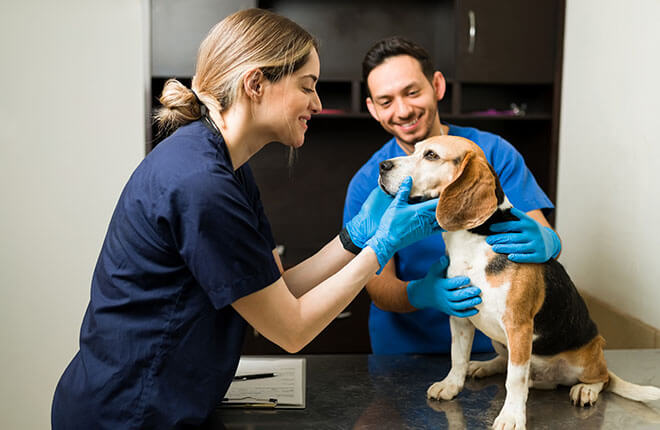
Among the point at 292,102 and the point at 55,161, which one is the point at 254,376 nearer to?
the point at 292,102

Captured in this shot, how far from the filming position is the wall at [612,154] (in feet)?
6.18

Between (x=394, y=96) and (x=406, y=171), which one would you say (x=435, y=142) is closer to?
(x=406, y=171)

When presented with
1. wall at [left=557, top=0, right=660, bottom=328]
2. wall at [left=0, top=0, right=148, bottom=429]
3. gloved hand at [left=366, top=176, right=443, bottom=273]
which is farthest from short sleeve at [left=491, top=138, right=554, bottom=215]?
wall at [left=0, top=0, right=148, bottom=429]

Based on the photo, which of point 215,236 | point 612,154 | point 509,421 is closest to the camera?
point 215,236

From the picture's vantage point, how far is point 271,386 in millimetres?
1354

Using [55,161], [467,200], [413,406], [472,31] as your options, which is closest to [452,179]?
[467,200]

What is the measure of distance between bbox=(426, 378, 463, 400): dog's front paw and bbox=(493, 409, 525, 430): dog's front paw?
16 cm

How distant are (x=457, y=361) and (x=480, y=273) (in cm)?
24

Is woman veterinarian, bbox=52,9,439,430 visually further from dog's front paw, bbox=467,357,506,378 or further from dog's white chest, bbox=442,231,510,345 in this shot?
dog's front paw, bbox=467,357,506,378

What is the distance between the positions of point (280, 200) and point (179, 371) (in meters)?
2.18

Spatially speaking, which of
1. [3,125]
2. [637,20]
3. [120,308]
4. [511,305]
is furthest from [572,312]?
[3,125]

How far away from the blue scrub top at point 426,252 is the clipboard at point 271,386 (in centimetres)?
50

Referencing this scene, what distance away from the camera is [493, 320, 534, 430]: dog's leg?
3.70ft

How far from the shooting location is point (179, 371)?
3.42ft
